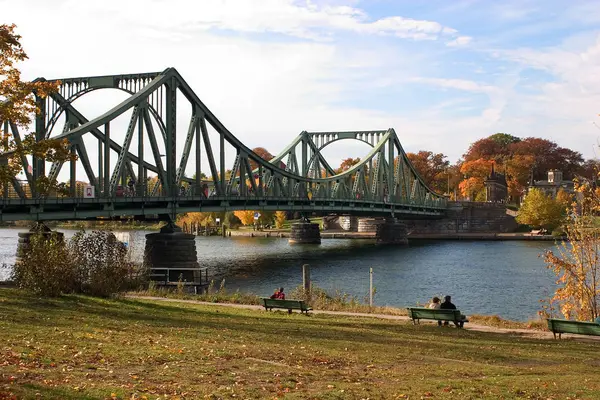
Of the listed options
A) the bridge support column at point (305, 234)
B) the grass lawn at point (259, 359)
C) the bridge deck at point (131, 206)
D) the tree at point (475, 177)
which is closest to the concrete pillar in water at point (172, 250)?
the bridge deck at point (131, 206)

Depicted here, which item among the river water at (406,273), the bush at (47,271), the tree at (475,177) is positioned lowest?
the river water at (406,273)

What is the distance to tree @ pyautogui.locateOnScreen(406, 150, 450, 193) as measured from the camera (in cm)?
16250

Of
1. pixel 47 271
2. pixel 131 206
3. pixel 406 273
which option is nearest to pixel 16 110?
pixel 47 271

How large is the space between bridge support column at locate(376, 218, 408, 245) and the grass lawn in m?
87.3

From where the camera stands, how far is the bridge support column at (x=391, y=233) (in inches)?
4318

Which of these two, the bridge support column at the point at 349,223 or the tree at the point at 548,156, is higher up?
the tree at the point at 548,156

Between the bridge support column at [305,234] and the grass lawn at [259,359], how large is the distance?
8310 cm

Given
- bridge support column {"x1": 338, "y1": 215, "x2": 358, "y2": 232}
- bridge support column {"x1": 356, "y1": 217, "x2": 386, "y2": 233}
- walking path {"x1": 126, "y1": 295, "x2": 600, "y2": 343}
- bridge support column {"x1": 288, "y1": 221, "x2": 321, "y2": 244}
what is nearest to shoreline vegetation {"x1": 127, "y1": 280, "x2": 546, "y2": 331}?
walking path {"x1": 126, "y1": 295, "x2": 600, "y2": 343}

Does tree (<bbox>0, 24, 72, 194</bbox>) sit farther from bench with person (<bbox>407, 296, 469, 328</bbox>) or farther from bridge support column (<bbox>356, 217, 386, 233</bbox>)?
bridge support column (<bbox>356, 217, 386, 233</bbox>)

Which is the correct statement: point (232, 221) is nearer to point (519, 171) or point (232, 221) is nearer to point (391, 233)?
point (391, 233)

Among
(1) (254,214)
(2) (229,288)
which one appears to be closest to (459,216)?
(1) (254,214)

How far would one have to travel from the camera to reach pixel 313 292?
33062 mm

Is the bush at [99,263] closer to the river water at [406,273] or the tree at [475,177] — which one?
the river water at [406,273]

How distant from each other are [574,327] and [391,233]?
9024 cm
